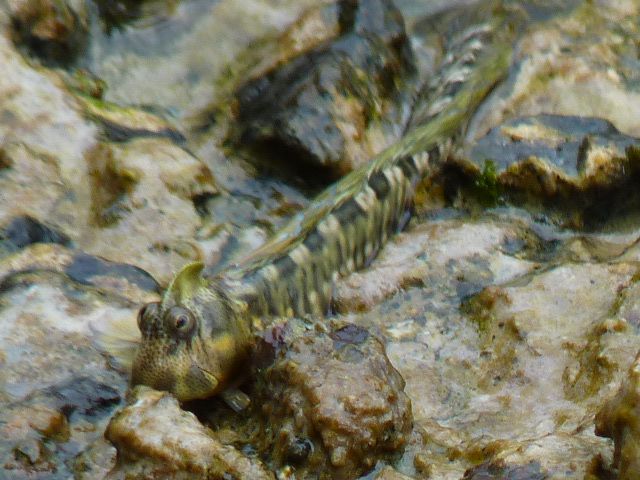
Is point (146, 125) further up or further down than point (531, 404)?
further up

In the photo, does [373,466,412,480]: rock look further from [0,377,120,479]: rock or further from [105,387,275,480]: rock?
[0,377,120,479]: rock

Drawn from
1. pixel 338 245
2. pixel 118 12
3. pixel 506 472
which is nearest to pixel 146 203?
pixel 338 245

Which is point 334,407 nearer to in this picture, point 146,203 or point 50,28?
point 146,203

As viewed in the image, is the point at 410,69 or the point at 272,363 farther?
the point at 410,69

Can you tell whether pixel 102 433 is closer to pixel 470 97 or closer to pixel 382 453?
pixel 382 453

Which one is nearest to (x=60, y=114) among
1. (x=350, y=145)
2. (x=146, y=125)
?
(x=146, y=125)

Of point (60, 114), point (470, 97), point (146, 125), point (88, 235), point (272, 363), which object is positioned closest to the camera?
point (272, 363)
